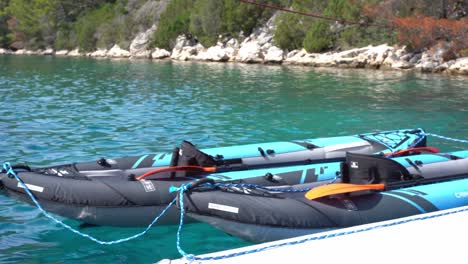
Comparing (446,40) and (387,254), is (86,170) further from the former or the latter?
(446,40)

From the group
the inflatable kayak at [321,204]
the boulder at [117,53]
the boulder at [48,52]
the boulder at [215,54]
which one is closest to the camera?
the inflatable kayak at [321,204]

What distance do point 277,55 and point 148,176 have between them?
31898mm

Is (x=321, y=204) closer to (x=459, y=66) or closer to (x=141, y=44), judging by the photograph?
(x=459, y=66)

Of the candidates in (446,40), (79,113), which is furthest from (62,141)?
(446,40)

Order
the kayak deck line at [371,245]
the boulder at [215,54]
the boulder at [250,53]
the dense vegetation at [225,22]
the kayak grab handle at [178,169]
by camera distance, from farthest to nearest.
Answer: the boulder at [215,54], the boulder at [250,53], the dense vegetation at [225,22], the kayak grab handle at [178,169], the kayak deck line at [371,245]

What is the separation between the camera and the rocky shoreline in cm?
2875

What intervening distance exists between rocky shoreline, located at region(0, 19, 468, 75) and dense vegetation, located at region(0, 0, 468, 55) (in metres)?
0.70

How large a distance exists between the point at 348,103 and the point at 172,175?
442 inches

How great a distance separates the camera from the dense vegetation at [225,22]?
30008 mm

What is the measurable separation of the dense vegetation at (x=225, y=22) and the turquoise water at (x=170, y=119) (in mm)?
2718

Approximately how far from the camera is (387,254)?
15.5 feet

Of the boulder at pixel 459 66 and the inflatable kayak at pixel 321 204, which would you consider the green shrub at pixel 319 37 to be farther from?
the inflatable kayak at pixel 321 204

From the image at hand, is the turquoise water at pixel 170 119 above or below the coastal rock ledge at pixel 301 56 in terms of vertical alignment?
below

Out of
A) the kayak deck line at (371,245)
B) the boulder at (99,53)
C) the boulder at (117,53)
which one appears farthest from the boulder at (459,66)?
the boulder at (99,53)
